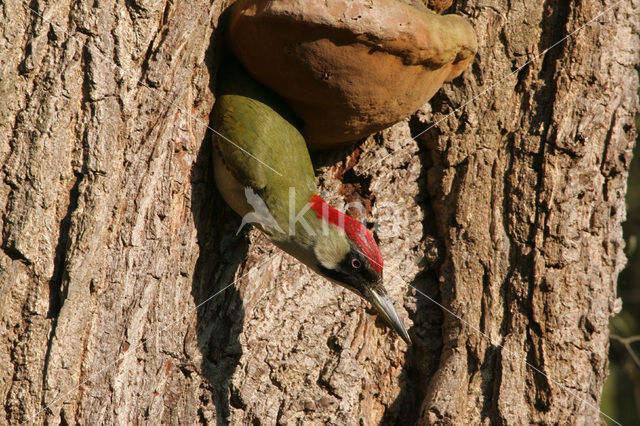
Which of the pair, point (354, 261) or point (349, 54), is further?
point (354, 261)

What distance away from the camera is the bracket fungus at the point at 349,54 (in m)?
2.69

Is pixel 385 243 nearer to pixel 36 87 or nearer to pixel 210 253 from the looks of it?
pixel 210 253

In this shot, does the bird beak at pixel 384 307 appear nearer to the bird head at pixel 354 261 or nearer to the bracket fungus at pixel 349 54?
the bird head at pixel 354 261

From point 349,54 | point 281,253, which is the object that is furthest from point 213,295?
point 349,54

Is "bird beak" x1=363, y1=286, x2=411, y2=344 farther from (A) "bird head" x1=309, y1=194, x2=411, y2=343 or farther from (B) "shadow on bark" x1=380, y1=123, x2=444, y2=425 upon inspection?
(B) "shadow on bark" x1=380, y1=123, x2=444, y2=425

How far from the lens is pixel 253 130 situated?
304cm

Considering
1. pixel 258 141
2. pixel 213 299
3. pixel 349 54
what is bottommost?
pixel 213 299

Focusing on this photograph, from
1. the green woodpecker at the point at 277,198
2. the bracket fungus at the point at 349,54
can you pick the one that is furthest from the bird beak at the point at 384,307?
the bracket fungus at the point at 349,54

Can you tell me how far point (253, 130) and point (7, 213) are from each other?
1.10 m

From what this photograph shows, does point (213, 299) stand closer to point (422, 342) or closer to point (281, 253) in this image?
point (281, 253)

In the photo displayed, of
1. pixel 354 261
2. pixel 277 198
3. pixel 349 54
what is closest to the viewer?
pixel 349 54

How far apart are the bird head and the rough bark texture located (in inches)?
8.3

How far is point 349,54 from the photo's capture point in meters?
2.80

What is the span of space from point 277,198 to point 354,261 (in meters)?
0.46
